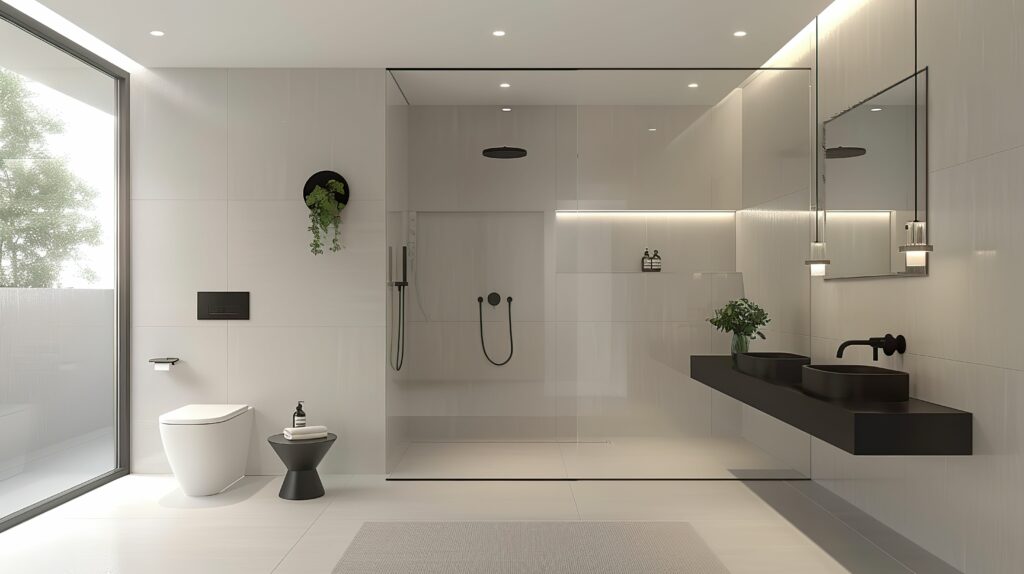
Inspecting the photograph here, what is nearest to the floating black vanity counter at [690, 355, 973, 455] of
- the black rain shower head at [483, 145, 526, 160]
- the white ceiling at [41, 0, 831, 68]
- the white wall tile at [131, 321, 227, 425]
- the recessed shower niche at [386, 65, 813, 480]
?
the recessed shower niche at [386, 65, 813, 480]

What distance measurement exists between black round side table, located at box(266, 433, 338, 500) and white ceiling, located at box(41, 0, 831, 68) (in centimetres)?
→ 236

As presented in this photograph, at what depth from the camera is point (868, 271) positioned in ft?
12.3

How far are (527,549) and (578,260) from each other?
6.48 feet

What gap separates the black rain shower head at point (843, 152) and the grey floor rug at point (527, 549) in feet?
7.19

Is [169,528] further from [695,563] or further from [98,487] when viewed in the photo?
[695,563]

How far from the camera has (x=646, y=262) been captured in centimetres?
470

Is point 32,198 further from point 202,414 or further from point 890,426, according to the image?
point 890,426

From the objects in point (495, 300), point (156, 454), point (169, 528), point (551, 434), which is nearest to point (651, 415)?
point (551, 434)

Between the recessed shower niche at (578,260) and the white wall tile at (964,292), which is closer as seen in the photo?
the white wall tile at (964,292)

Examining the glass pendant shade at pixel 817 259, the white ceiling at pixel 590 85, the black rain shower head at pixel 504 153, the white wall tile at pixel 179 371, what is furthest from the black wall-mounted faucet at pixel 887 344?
the white wall tile at pixel 179 371

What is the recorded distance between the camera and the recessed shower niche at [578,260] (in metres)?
4.69

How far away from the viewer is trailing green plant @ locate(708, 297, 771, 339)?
4539 mm

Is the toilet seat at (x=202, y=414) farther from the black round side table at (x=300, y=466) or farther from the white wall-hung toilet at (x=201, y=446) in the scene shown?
the black round side table at (x=300, y=466)

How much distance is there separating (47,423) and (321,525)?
1691mm
